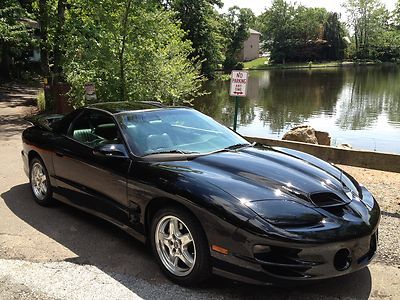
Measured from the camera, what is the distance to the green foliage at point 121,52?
450 inches

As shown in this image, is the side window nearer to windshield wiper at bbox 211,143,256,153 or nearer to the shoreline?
windshield wiper at bbox 211,143,256,153

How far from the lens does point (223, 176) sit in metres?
3.56

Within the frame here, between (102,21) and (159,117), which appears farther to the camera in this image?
(102,21)

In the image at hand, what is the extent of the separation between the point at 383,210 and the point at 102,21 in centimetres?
879

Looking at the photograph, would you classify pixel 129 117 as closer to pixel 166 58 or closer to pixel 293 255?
pixel 293 255

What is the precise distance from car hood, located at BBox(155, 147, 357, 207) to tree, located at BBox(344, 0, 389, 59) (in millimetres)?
98440

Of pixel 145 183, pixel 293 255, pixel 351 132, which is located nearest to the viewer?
pixel 293 255

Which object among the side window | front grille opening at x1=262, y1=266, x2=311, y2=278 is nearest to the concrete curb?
the side window

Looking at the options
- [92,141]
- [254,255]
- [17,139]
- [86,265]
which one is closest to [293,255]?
[254,255]

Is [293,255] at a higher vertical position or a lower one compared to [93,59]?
lower

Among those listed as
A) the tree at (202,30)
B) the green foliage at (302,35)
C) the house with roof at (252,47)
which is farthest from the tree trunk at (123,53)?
the house with roof at (252,47)

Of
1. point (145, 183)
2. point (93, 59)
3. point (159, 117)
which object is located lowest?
point (145, 183)

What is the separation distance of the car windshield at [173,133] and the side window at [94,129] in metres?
0.15

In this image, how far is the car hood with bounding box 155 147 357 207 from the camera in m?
3.37
